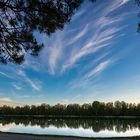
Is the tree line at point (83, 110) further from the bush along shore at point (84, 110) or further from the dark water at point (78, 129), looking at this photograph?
the dark water at point (78, 129)

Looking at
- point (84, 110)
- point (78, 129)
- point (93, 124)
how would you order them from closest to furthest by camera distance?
point (78, 129)
point (93, 124)
point (84, 110)

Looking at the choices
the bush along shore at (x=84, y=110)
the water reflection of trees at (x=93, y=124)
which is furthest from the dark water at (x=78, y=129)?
the bush along shore at (x=84, y=110)

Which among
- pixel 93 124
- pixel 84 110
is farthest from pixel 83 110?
pixel 93 124

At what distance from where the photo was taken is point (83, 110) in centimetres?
17150

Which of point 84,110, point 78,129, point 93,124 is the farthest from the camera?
point 84,110

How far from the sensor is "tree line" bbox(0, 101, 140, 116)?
518 ft

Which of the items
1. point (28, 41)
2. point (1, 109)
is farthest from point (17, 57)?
point (1, 109)

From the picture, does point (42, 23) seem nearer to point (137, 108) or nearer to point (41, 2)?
point (41, 2)

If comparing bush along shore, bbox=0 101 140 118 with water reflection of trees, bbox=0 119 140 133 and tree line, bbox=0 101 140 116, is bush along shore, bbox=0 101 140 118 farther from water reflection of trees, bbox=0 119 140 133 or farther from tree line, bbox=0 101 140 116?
water reflection of trees, bbox=0 119 140 133

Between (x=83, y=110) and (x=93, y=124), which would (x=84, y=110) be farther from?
(x=93, y=124)

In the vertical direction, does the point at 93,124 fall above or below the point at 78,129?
above

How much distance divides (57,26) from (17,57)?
2544mm

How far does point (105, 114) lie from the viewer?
161 m

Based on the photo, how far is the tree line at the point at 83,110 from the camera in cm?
15775
